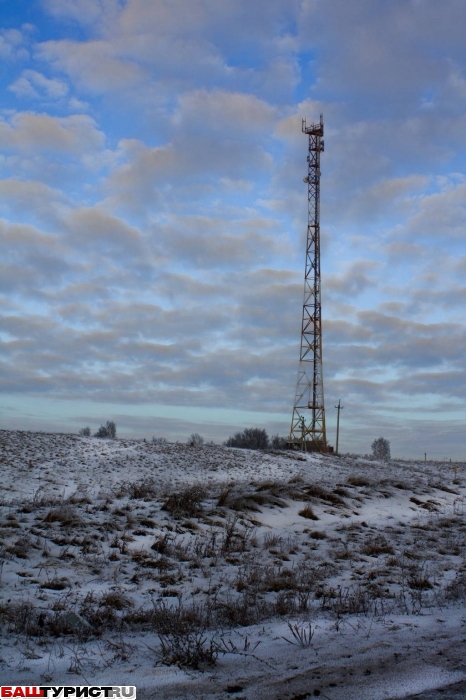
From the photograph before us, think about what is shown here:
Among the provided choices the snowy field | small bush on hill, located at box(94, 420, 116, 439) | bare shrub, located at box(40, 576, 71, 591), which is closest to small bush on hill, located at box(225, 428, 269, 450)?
small bush on hill, located at box(94, 420, 116, 439)

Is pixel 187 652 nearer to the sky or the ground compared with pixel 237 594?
nearer to the sky

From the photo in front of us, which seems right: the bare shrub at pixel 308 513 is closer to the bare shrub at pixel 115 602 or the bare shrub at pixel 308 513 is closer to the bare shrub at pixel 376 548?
the bare shrub at pixel 376 548

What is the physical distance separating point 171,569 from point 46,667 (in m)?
3.43

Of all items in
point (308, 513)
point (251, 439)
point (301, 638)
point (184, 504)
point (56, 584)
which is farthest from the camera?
point (251, 439)

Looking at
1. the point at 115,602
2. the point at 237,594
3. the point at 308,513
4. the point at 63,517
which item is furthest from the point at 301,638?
the point at 308,513

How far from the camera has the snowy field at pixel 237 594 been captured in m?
4.34

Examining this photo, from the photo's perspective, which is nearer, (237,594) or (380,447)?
(237,594)

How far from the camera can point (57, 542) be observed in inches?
343

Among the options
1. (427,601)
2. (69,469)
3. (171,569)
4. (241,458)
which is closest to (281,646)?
(427,601)

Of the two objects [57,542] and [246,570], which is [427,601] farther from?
[57,542]

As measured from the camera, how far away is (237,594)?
698 centimetres

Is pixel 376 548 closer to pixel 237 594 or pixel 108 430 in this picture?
pixel 237 594

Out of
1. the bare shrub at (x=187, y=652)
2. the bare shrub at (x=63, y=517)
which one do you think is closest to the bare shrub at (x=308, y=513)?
the bare shrub at (x=63, y=517)

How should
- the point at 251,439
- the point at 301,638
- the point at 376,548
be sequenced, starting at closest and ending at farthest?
1. the point at 301,638
2. the point at 376,548
3. the point at 251,439
